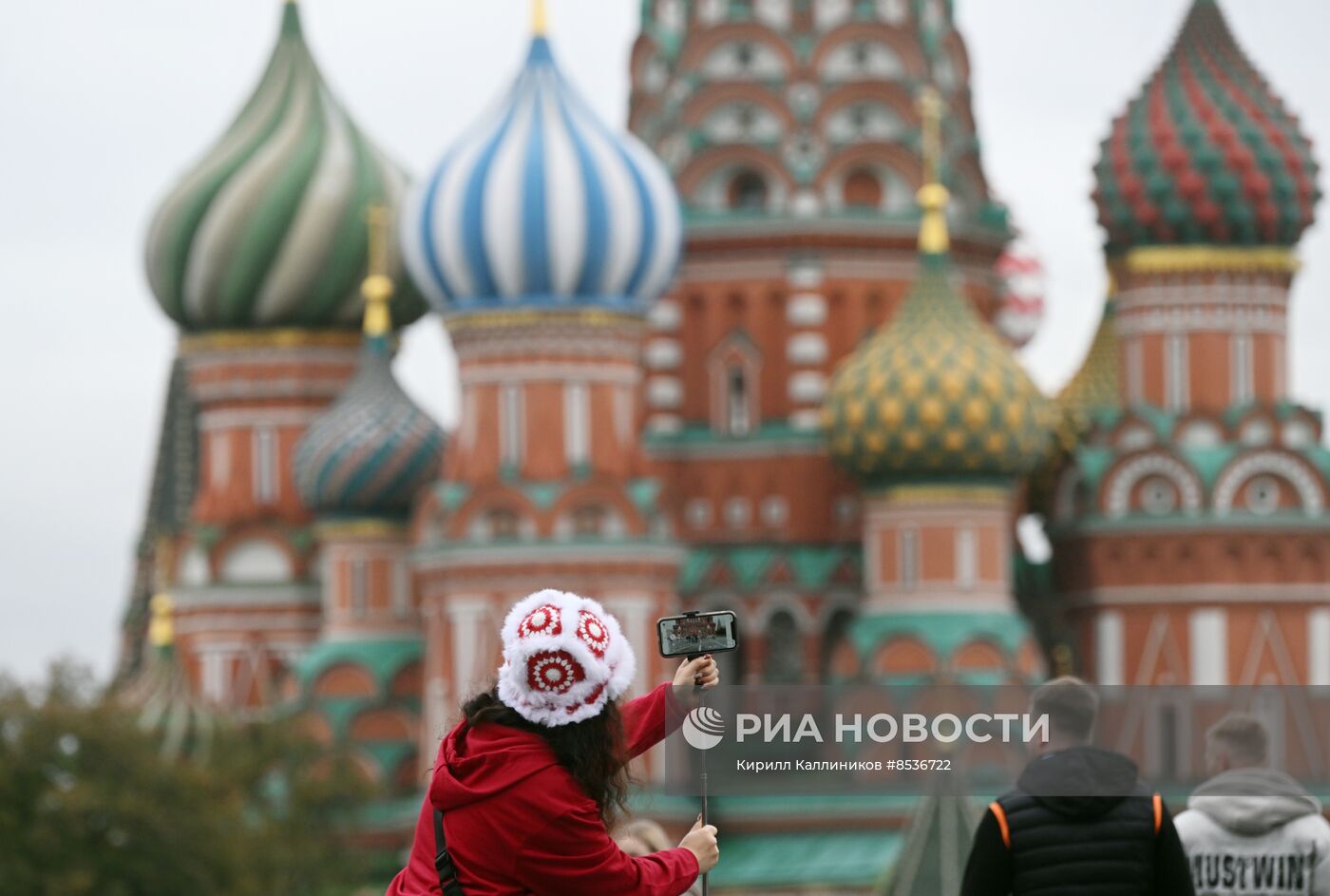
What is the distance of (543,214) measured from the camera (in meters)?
35.7

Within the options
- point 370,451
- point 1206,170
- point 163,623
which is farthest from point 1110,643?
point 163,623

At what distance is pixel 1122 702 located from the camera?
9922 millimetres

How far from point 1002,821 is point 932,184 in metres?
28.9

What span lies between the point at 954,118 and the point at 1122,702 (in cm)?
3010

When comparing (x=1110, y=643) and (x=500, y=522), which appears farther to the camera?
(x=1110, y=643)

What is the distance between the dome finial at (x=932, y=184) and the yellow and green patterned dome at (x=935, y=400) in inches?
13.3

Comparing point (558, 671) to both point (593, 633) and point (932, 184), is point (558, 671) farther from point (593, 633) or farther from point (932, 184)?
point (932, 184)

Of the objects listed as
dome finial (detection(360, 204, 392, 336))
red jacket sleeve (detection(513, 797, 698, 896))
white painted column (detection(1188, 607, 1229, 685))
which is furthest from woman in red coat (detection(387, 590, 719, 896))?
dome finial (detection(360, 204, 392, 336))

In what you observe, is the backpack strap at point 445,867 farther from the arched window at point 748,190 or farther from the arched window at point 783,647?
the arched window at point 748,190

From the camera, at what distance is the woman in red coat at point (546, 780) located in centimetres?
815

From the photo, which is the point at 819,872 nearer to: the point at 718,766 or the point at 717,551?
the point at 717,551

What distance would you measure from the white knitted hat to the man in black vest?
3.66ft

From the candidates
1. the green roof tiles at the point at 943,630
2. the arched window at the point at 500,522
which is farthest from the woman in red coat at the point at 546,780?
the green roof tiles at the point at 943,630

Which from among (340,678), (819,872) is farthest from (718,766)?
(340,678)
